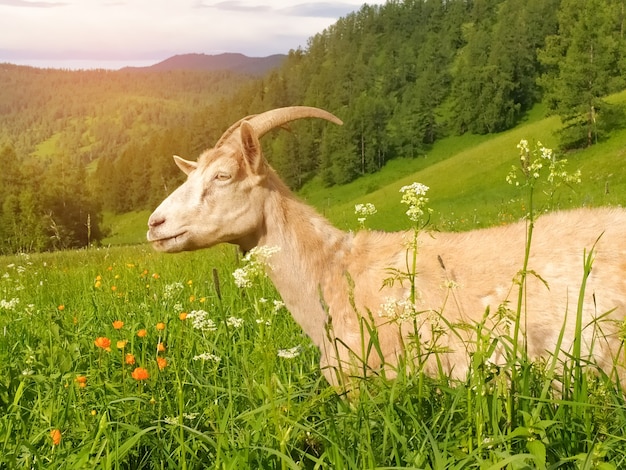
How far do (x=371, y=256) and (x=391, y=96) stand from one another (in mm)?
137014

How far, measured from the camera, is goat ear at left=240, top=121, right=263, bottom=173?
4922mm

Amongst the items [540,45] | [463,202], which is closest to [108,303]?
[463,202]

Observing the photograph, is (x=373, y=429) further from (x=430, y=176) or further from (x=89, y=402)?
(x=430, y=176)

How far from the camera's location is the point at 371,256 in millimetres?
4918

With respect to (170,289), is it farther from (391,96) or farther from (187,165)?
(391,96)

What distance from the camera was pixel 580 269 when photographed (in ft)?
13.9

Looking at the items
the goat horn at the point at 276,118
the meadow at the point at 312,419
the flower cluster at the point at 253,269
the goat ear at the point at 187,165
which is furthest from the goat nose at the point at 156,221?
the flower cluster at the point at 253,269

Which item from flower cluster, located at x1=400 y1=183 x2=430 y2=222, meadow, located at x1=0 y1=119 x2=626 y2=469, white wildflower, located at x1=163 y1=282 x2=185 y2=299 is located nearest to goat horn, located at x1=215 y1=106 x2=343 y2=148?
white wildflower, located at x1=163 y1=282 x2=185 y2=299

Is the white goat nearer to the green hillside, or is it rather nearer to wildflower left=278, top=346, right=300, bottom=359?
wildflower left=278, top=346, right=300, bottom=359

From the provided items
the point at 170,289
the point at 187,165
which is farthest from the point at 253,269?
the point at 187,165

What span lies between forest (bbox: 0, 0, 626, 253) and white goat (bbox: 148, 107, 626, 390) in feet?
123

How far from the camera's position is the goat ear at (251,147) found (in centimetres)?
492

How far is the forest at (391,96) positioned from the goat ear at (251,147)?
3757 centimetres

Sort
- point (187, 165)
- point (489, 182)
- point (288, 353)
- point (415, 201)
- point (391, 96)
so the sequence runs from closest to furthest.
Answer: point (415, 201) < point (288, 353) < point (187, 165) < point (489, 182) < point (391, 96)
